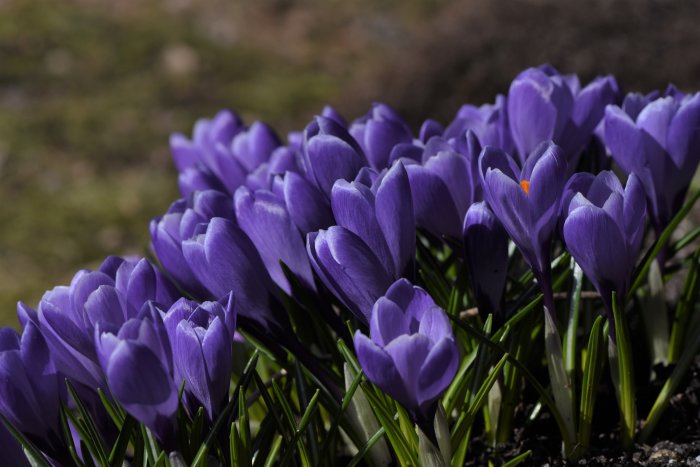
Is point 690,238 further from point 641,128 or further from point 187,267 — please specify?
point 187,267

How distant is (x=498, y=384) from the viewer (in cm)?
99

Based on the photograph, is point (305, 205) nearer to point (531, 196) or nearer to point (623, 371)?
point (531, 196)

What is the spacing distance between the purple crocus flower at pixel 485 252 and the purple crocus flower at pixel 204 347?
0.27 meters

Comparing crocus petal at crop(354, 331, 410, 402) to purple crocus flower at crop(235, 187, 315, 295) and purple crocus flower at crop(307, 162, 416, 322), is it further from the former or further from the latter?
purple crocus flower at crop(235, 187, 315, 295)

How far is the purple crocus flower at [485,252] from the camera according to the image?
36.3 inches

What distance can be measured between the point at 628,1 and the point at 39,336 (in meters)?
3.93

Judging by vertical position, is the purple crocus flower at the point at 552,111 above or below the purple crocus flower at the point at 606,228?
above

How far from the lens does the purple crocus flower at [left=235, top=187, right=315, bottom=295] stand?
3.18 feet

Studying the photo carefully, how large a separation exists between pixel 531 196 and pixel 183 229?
1.35 feet

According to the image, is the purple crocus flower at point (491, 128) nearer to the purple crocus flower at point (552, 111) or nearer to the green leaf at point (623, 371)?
the purple crocus flower at point (552, 111)

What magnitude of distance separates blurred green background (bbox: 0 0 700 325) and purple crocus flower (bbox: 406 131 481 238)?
226 cm

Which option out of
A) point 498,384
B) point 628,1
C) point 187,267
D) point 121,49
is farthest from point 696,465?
point 121,49

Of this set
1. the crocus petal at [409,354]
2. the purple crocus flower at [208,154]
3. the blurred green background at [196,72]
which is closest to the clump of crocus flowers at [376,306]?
the crocus petal at [409,354]

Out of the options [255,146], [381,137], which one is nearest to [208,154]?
[255,146]
